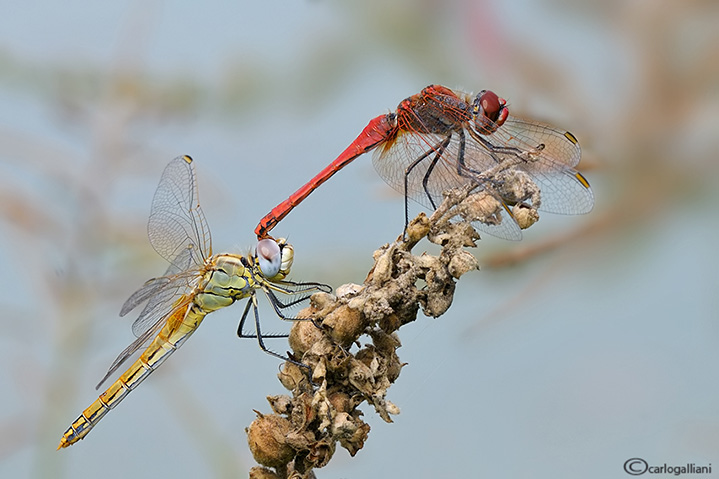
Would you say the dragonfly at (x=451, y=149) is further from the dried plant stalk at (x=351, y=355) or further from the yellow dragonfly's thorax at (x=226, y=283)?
the dried plant stalk at (x=351, y=355)

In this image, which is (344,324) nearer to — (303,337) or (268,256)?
(303,337)

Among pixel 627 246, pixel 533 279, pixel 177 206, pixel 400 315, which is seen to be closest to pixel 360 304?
pixel 400 315

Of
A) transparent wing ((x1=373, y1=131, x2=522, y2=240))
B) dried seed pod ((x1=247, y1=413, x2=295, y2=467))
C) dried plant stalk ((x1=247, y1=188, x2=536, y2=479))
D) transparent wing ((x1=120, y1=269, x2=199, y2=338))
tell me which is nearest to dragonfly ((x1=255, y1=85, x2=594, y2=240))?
transparent wing ((x1=373, y1=131, x2=522, y2=240))

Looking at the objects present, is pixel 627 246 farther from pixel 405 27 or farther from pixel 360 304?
pixel 360 304

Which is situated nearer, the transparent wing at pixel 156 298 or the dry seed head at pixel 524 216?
the dry seed head at pixel 524 216

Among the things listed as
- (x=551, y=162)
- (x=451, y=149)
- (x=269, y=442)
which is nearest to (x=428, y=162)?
(x=451, y=149)

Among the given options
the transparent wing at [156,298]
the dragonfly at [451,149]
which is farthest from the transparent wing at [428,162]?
the transparent wing at [156,298]

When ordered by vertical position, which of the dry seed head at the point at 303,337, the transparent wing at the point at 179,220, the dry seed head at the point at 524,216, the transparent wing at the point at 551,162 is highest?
the transparent wing at the point at 179,220

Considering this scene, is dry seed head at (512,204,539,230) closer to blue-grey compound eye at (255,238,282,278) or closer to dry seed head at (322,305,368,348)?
dry seed head at (322,305,368,348)
